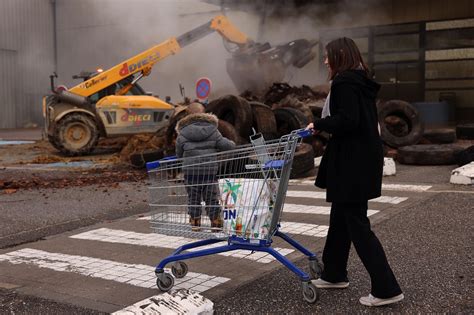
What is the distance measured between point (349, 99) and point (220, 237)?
1.26 m

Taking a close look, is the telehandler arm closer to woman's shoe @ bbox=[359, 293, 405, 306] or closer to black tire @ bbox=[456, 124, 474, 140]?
black tire @ bbox=[456, 124, 474, 140]

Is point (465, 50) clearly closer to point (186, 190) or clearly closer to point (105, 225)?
point (105, 225)

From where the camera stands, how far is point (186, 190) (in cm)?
392

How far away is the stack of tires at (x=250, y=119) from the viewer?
10938 millimetres

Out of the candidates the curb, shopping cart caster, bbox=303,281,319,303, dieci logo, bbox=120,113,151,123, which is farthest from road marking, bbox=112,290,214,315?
dieci logo, bbox=120,113,151,123

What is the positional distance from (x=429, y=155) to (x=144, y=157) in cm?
562

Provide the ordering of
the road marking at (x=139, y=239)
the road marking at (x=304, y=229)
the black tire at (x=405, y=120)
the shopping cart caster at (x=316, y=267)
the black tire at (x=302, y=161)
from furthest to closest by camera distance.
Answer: the black tire at (x=405, y=120)
the black tire at (x=302, y=161)
the road marking at (x=304, y=229)
the road marking at (x=139, y=239)
the shopping cart caster at (x=316, y=267)

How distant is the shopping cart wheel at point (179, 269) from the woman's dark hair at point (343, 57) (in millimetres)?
1814

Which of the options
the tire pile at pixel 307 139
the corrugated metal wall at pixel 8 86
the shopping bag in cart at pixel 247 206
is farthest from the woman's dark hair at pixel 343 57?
the corrugated metal wall at pixel 8 86

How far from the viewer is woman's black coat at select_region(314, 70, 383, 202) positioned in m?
3.38

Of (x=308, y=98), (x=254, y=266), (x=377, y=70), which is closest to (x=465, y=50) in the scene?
(x=377, y=70)

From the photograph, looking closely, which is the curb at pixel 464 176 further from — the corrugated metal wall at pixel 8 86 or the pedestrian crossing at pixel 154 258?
the corrugated metal wall at pixel 8 86

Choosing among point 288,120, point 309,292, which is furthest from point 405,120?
point 309,292

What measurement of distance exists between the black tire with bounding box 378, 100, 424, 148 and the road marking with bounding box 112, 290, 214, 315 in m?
9.85
